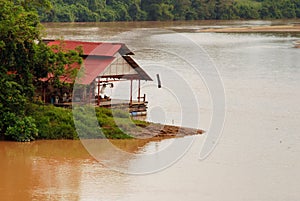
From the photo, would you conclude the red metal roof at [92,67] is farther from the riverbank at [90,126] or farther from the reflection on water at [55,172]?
A: the reflection on water at [55,172]

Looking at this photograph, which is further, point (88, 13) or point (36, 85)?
point (88, 13)

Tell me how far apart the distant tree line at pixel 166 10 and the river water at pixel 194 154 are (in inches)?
1394

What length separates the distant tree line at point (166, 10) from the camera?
69375 millimetres

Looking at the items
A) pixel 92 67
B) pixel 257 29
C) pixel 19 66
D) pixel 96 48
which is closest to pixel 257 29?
pixel 257 29

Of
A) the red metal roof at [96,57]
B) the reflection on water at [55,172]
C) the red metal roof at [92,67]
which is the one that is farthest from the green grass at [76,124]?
the red metal roof at [96,57]

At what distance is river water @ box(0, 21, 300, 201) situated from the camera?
16.0 metres

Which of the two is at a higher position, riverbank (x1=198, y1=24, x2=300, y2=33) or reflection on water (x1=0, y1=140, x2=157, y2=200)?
riverbank (x1=198, y1=24, x2=300, y2=33)

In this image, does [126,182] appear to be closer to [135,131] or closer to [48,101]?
[135,131]

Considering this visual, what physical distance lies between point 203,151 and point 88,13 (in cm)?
5248

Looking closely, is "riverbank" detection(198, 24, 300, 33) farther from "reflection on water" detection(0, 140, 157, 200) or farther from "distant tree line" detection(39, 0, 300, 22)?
"reflection on water" detection(0, 140, 157, 200)

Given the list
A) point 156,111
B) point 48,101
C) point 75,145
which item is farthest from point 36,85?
point 156,111

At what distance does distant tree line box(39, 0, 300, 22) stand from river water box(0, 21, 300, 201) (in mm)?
35395

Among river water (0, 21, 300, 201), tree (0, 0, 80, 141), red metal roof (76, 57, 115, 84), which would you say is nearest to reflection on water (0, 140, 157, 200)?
river water (0, 21, 300, 201)

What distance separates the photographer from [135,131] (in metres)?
20.8
